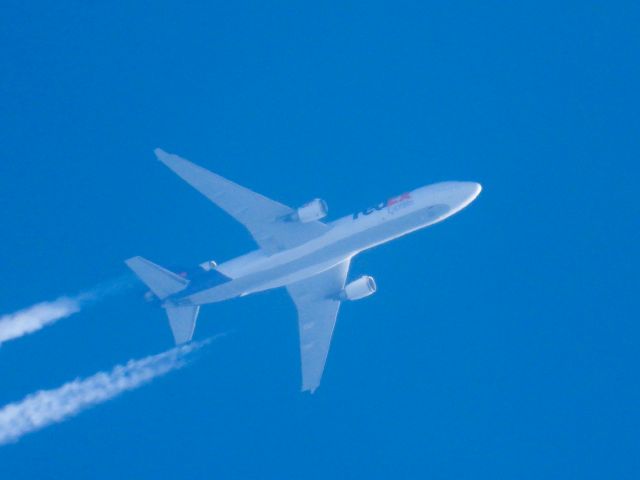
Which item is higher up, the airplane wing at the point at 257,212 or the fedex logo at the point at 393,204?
the airplane wing at the point at 257,212

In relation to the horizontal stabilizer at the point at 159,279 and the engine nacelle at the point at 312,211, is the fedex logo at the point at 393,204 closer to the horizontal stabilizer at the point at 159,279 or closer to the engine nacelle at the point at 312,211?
the engine nacelle at the point at 312,211

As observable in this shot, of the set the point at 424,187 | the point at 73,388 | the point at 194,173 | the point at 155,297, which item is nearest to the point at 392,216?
the point at 424,187

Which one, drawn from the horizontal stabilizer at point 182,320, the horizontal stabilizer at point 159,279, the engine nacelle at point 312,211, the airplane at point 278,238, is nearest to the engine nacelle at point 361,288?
the airplane at point 278,238

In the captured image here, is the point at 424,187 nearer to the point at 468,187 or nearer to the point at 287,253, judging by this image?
the point at 468,187

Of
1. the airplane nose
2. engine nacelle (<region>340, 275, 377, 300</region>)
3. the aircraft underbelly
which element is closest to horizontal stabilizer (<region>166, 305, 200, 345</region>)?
the aircraft underbelly

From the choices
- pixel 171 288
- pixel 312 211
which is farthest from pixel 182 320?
pixel 312 211
